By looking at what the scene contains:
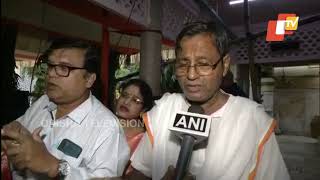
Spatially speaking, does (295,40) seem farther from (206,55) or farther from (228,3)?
(206,55)

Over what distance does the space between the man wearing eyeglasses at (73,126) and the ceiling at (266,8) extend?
3019 mm

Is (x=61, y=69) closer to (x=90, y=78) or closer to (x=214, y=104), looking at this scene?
(x=90, y=78)

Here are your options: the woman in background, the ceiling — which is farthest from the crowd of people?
the ceiling

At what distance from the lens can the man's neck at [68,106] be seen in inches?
55.2

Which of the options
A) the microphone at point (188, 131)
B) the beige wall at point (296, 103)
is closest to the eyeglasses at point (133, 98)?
the microphone at point (188, 131)

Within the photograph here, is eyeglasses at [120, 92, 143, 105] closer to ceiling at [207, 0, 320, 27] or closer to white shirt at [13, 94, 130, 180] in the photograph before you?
white shirt at [13, 94, 130, 180]

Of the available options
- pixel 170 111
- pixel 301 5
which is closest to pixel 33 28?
pixel 170 111

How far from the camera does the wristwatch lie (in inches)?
43.4

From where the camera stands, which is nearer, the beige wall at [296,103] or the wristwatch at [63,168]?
the wristwatch at [63,168]

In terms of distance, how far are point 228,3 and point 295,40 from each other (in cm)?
163

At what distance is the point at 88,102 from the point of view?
1.39 metres

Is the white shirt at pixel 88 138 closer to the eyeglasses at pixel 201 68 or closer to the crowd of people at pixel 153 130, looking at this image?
the crowd of people at pixel 153 130

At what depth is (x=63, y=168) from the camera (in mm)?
1112

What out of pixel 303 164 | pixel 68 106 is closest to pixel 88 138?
pixel 68 106
